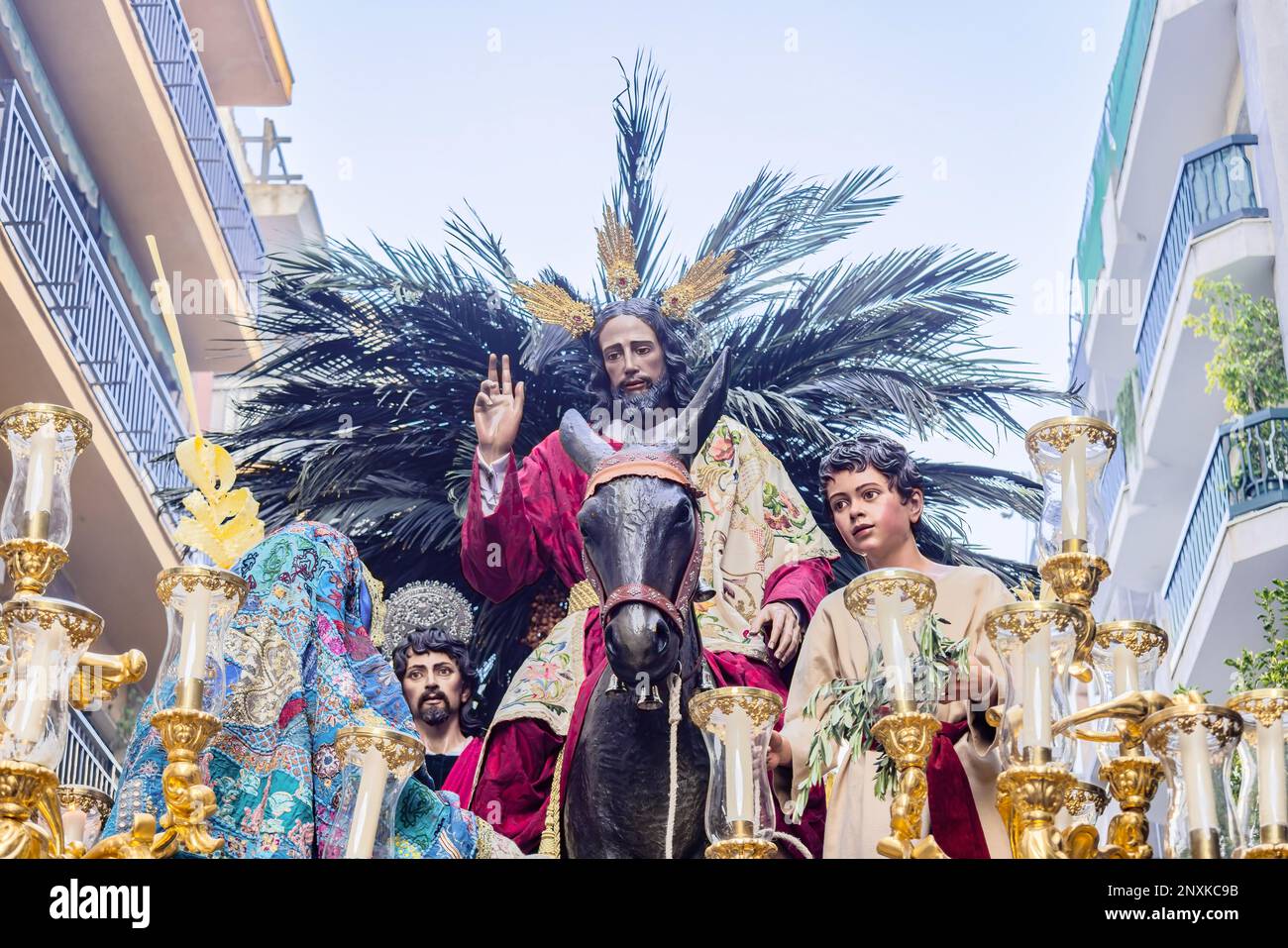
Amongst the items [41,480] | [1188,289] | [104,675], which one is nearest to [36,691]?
[104,675]

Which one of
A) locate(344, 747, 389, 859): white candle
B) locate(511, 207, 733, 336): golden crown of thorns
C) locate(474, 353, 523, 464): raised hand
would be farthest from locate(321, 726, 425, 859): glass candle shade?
locate(511, 207, 733, 336): golden crown of thorns

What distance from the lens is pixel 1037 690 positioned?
5.35 metres

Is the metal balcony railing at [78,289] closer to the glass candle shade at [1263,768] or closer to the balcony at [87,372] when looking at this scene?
the balcony at [87,372]

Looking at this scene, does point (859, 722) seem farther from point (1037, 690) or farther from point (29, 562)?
point (29, 562)

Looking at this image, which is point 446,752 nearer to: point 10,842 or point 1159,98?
point 10,842

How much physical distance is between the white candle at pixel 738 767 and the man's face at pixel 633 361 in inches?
113

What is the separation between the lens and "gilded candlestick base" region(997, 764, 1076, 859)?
5273 millimetres

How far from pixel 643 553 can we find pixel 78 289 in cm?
842

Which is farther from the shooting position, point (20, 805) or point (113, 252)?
point (113, 252)

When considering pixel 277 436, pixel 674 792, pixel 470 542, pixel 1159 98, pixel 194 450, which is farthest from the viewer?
pixel 1159 98

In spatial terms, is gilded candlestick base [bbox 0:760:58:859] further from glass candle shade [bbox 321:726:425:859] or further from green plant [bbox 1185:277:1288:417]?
green plant [bbox 1185:277:1288:417]

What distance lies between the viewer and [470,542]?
812 centimetres
